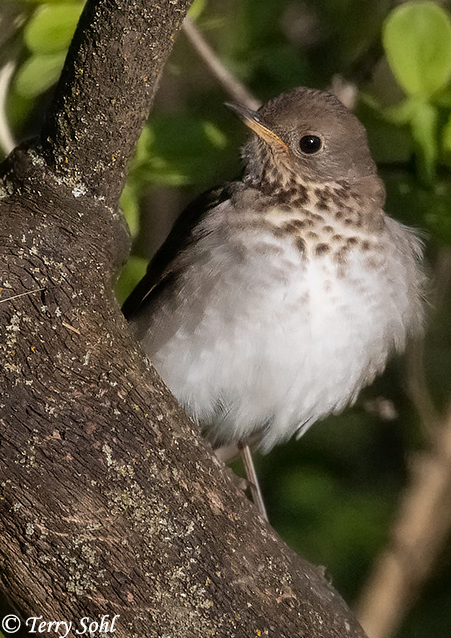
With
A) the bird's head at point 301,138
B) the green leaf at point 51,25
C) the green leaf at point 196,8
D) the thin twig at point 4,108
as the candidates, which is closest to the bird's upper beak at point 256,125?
the bird's head at point 301,138

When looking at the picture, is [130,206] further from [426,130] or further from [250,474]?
[250,474]

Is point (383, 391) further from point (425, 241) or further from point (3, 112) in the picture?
point (3, 112)

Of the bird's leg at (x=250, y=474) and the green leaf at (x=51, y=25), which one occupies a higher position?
the green leaf at (x=51, y=25)

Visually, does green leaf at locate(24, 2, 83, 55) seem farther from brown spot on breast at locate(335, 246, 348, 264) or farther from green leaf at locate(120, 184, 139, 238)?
brown spot on breast at locate(335, 246, 348, 264)

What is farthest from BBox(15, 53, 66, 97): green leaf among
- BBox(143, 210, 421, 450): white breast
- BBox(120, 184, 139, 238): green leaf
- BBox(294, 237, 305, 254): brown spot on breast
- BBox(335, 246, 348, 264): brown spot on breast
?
BBox(335, 246, 348, 264): brown spot on breast

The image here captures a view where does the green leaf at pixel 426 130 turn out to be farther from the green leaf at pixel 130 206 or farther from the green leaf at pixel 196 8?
the green leaf at pixel 130 206

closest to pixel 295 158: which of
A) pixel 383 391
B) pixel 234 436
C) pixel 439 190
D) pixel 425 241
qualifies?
pixel 439 190
